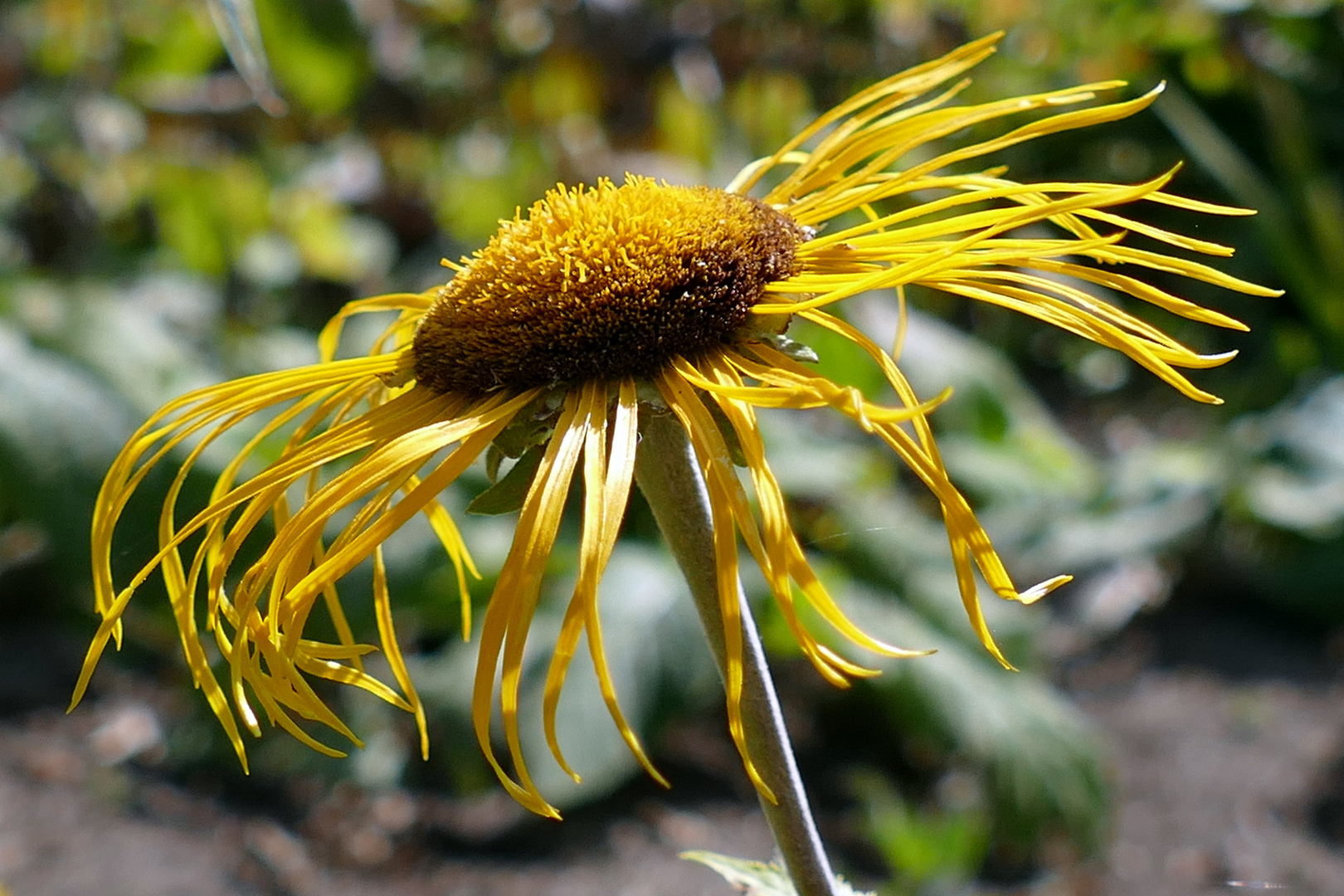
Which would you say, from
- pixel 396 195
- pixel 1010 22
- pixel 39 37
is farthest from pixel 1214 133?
pixel 39 37

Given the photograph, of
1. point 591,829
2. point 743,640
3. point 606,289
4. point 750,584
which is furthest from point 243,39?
point 591,829

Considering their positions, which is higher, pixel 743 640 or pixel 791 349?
pixel 791 349

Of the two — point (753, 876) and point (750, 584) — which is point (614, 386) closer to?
point (753, 876)

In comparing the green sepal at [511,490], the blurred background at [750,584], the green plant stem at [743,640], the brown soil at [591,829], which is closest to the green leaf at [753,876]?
the green plant stem at [743,640]

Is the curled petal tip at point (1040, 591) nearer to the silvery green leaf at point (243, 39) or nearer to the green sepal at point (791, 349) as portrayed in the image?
the green sepal at point (791, 349)

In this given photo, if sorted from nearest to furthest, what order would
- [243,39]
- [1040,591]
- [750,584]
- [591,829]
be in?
[1040,591] → [243,39] → [750,584] → [591,829]

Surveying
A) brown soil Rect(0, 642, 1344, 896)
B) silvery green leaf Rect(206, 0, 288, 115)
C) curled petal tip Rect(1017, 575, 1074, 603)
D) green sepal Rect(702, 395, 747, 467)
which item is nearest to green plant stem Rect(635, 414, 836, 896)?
green sepal Rect(702, 395, 747, 467)
